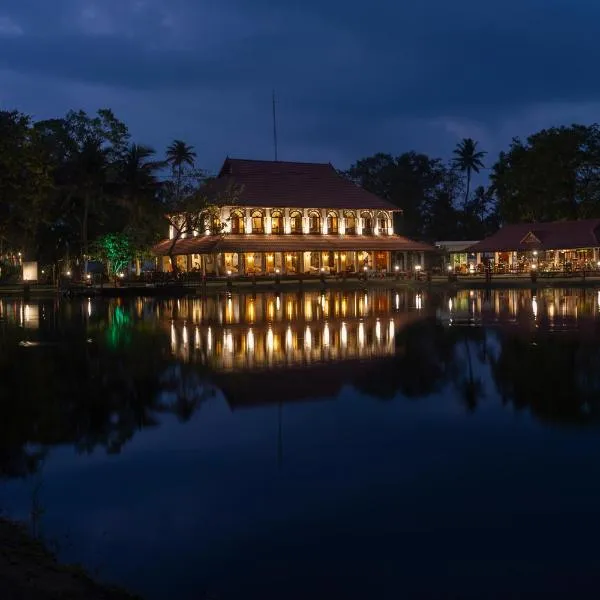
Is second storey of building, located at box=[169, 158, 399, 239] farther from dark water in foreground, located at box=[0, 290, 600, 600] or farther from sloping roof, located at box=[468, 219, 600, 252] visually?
dark water in foreground, located at box=[0, 290, 600, 600]

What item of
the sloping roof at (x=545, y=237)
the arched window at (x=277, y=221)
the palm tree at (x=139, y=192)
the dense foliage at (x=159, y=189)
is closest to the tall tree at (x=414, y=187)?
the dense foliage at (x=159, y=189)

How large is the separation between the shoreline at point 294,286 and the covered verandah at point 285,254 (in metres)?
3.53

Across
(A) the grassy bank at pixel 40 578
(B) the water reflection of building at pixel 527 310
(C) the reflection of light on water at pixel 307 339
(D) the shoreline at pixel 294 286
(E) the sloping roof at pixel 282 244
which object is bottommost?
(A) the grassy bank at pixel 40 578

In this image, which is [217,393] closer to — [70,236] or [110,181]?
[110,181]

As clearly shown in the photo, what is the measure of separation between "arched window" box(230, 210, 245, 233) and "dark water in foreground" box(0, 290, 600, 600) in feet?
140

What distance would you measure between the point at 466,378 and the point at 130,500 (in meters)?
7.72

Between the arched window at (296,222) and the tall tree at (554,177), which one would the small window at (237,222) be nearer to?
the arched window at (296,222)

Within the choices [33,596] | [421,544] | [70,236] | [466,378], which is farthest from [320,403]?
[70,236]

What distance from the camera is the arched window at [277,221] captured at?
61875 millimetres

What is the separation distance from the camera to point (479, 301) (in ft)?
117

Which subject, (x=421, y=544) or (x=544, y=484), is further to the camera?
(x=544, y=484)

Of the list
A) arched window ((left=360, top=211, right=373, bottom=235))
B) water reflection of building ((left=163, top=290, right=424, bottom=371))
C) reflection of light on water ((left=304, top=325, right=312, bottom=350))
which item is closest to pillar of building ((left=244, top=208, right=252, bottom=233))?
arched window ((left=360, top=211, right=373, bottom=235))

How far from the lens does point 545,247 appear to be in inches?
2613

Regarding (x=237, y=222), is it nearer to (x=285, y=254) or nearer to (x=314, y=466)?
(x=285, y=254)
